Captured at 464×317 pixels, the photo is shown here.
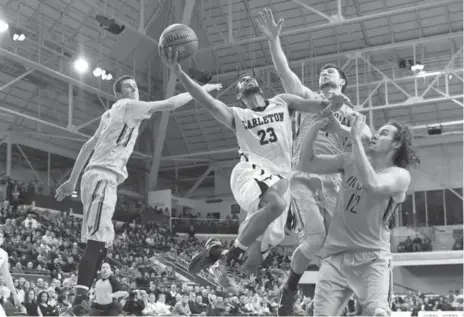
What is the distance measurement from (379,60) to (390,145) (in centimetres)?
2866

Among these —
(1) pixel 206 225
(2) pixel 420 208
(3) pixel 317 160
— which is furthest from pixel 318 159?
(2) pixel 420 208

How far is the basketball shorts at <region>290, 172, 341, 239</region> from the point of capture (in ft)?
22.7

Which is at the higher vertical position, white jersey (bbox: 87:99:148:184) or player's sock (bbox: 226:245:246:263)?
white jersey (bbox: 87:99:148:184)

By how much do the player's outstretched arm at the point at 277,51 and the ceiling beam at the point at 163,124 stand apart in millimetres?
21044

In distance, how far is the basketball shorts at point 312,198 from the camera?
6.92 meters

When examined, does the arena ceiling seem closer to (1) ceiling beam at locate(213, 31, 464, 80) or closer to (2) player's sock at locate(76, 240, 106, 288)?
(1) ceiling beam at locate(213, 31, 464, 80)

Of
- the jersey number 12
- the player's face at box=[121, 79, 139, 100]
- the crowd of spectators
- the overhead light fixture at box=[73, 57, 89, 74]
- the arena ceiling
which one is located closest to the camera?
the jersey number 12

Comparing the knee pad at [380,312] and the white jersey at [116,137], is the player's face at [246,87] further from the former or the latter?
the knee pad at [380,312]

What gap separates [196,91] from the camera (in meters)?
6.52

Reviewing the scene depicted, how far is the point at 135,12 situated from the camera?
1227 inches

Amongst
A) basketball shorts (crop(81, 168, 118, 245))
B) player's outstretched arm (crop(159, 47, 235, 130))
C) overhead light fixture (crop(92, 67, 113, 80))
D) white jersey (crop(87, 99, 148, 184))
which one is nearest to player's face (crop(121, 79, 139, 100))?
white jersey (crop(87, 99, 148, 184))

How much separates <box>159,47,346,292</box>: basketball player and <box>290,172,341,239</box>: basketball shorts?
237 millimetres

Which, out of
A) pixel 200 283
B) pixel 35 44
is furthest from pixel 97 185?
pixel 35 44

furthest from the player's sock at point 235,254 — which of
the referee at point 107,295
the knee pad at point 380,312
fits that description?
the referee at point 107,295
